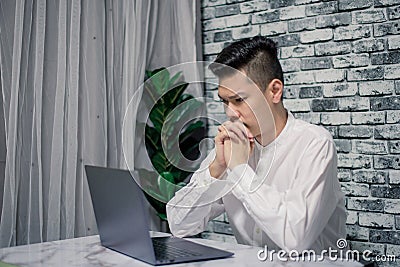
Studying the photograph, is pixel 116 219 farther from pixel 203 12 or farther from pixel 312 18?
pixel 203 12

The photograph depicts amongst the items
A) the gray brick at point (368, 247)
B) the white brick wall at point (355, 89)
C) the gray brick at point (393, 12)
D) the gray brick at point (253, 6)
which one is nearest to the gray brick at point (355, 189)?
the white brick wall at point (355, 89)

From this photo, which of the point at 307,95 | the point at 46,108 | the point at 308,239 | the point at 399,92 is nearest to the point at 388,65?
the point at 399,92

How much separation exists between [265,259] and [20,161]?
1.33 metres

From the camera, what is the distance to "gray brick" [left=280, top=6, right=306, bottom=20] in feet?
9.78

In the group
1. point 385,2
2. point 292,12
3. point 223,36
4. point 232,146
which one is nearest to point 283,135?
point 232,146

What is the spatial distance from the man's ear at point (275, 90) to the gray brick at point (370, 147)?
688 millimetres

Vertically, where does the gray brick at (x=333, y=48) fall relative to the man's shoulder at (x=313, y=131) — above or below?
above

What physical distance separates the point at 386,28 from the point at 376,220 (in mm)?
844

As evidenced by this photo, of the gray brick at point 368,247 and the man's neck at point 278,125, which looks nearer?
the man's neck at point 278,125

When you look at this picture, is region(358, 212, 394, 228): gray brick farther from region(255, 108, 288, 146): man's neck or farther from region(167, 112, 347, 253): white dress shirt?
region(255, 108, 288, 146): man's neck

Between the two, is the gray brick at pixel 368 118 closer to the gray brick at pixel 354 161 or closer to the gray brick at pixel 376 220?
the gray brick at pixel 354 161

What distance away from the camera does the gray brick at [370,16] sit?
269cm

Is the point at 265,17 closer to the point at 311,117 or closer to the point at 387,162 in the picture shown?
the point at 311,117

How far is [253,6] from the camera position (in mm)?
3203
